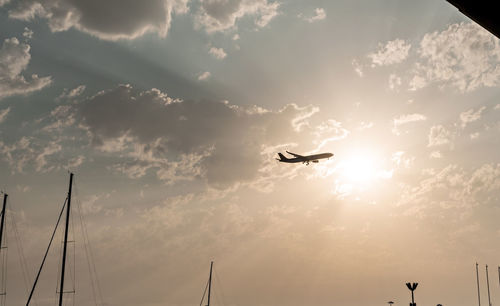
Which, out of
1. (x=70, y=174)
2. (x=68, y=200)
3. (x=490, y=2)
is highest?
(x=70, y=174)

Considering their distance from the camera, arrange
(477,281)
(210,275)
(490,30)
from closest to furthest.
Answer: (490,30) < (210,275) < (477,281)

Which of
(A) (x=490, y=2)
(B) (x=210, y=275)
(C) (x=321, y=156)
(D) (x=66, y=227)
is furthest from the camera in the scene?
(B) (x=210, y=275)

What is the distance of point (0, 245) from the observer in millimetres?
51906

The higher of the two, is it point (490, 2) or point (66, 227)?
point (66, 227)

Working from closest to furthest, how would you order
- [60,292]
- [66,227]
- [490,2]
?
[490,2]
[60,292]
[66,227]

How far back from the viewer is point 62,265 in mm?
47844

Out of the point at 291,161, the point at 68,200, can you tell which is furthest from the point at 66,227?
the point at 291,161

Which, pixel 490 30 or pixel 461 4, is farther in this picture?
pixel 490 30

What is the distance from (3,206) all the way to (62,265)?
43.8ft

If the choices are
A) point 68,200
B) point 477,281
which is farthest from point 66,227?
point 477,281

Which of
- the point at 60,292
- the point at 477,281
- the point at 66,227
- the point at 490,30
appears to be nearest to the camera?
the point at 490,30

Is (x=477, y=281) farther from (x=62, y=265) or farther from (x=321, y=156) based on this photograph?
(x=62, y=265)

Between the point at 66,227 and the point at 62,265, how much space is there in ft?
16.2

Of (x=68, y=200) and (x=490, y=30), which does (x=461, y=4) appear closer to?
(x=490, y=30)
